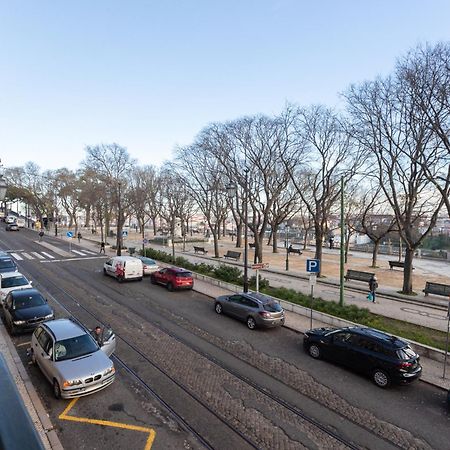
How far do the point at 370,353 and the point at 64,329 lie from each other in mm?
9064

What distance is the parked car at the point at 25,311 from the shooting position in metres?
12.3

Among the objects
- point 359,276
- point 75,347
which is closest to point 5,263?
point 75,347

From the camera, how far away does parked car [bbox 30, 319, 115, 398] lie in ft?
27.0

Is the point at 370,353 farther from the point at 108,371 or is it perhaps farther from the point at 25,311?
the point at 25,311

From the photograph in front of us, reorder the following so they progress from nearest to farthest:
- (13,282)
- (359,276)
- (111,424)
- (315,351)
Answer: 1. (111,424)
2. (315,351)
3. (13,282)
4. (359,276)

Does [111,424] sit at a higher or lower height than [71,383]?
lower

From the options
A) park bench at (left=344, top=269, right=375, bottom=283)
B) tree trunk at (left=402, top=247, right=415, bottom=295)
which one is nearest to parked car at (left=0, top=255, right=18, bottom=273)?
park bench at (left=344, top=269, right=375, bottom=283)

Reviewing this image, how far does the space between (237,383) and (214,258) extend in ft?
86.3

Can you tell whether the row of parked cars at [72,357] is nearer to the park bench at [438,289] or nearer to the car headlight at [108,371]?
the car headlight at [108,371]

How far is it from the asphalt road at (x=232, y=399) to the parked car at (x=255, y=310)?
1.40ft

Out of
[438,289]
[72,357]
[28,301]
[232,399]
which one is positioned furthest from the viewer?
[438,289]

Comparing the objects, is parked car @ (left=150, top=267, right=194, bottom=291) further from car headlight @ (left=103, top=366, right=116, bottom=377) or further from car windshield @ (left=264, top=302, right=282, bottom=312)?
car headlight @ (left=103, top=366, right=116, bottom=377)

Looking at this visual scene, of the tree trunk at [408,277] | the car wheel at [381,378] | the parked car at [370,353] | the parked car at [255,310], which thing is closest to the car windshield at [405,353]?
the parked car at [370,353]

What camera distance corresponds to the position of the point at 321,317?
15.5m
